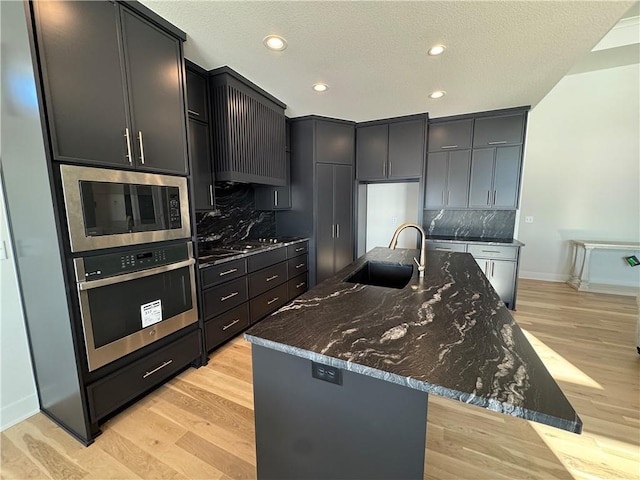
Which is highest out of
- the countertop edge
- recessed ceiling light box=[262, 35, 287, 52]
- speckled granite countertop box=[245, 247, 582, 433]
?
recessed ceiling light box=[262, 35, 287, 52]

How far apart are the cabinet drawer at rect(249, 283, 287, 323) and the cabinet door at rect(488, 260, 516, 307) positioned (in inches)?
106

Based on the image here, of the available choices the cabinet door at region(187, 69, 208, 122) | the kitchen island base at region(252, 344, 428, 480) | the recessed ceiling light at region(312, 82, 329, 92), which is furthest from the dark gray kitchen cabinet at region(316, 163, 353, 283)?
the kitchen island base at region(252, 344, 428, 480)

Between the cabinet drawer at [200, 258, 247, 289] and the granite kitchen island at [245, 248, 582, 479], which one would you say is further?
the cabinet drawer at [200, 258, 247, 289]

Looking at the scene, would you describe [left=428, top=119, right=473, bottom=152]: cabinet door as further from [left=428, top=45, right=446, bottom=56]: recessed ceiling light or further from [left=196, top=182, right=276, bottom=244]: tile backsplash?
[left=196, top=182, right=276, bottom=244]: tile backsplash

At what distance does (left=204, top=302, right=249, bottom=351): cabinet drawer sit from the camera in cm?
224

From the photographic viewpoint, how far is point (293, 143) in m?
3.71

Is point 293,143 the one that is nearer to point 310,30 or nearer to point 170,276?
point 310,30

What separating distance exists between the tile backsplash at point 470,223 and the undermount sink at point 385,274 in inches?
90.1

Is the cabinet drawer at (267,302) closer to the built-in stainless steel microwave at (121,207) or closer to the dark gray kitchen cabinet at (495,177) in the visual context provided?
the built-in stainless steel microwave at (121,207)

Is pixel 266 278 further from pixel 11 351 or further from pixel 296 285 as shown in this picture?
pixel 11 351

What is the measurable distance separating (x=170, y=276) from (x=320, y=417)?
144cm

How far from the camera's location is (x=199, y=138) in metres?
2.33

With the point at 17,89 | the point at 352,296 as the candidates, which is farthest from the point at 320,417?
the point at 17,89

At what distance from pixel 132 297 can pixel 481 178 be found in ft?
13.6
